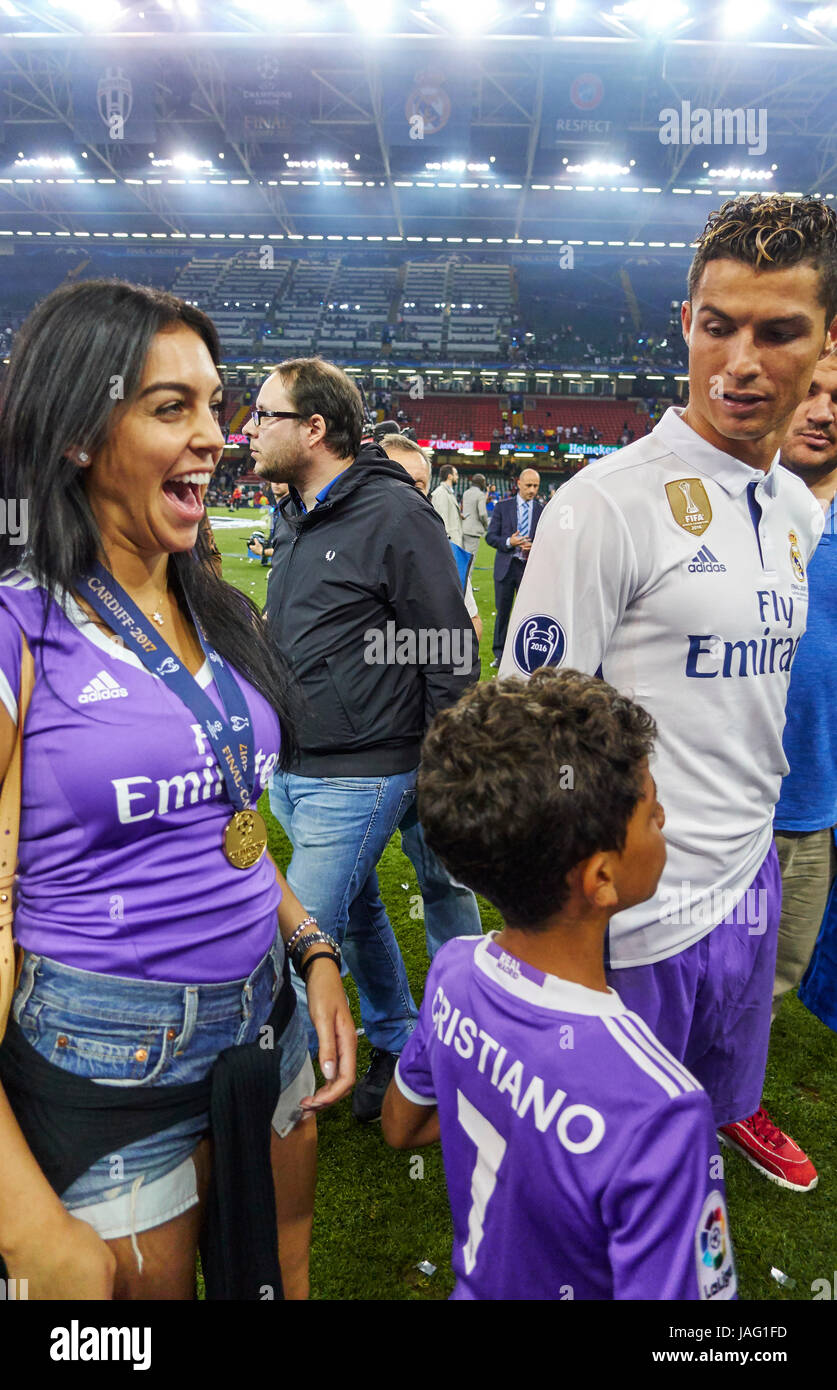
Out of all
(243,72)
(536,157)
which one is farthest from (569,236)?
(243,72)

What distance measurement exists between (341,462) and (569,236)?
45568 millimetres

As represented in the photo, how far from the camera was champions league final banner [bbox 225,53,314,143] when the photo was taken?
26.7m

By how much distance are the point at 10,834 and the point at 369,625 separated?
55.7 inches

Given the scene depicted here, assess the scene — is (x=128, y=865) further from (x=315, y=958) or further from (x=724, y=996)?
(x=724, y=996)

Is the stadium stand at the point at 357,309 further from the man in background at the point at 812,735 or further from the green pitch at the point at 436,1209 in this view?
the green pitch at the point at 436,1209

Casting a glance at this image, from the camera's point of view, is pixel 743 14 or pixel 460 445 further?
pixel 460 445

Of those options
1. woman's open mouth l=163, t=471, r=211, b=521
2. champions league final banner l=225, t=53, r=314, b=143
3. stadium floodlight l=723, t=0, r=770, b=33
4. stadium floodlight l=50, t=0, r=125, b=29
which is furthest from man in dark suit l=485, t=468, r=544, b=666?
champions league final banner l=225, t=53, r=314, b=143

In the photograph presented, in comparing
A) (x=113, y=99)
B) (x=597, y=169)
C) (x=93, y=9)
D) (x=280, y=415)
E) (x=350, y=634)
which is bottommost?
(x=350, y=634)

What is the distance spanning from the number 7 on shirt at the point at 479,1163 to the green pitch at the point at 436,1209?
1.11 meters

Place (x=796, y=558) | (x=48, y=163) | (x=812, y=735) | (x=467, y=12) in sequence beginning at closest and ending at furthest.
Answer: (x=796, y=558) → (x=812, y=735) → (x=467, y=12) → (x=48, y=163)

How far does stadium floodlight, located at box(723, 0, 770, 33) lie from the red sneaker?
2872cm

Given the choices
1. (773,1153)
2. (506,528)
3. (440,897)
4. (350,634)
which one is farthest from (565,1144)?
(506,528)

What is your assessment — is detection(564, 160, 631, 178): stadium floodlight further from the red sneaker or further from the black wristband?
the black wristband

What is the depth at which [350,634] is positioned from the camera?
2.34 m
